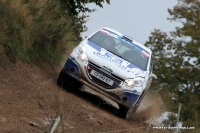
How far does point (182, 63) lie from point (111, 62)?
32.2 metres

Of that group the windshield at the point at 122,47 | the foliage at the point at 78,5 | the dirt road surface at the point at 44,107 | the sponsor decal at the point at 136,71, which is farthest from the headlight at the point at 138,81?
the foliage at the point at 78,5

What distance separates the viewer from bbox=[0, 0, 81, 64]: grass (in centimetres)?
1367

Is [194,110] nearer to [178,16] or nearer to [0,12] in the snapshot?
[178,16]

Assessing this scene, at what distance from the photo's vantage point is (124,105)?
42.8 feet

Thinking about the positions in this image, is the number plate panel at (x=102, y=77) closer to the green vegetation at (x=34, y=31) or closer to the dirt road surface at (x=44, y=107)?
the dirt road surface at (x=44, y=107)

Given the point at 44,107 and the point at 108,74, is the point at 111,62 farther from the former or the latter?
the point at 44,107

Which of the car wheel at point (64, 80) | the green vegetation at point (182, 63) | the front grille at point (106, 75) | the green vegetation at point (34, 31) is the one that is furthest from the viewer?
the green vegetation at point (182, 63)

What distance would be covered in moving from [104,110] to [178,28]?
33.2 metres

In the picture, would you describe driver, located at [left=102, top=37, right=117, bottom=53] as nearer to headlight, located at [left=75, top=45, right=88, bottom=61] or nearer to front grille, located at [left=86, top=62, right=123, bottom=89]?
headlight, located at [left=75, top=45, right=88, bottom=61]

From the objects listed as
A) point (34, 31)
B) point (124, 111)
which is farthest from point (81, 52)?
point (34, 31)

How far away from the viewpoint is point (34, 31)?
15.5m

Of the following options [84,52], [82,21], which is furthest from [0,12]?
[82,21]

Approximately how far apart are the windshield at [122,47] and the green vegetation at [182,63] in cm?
2625

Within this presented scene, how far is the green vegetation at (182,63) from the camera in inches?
1659
